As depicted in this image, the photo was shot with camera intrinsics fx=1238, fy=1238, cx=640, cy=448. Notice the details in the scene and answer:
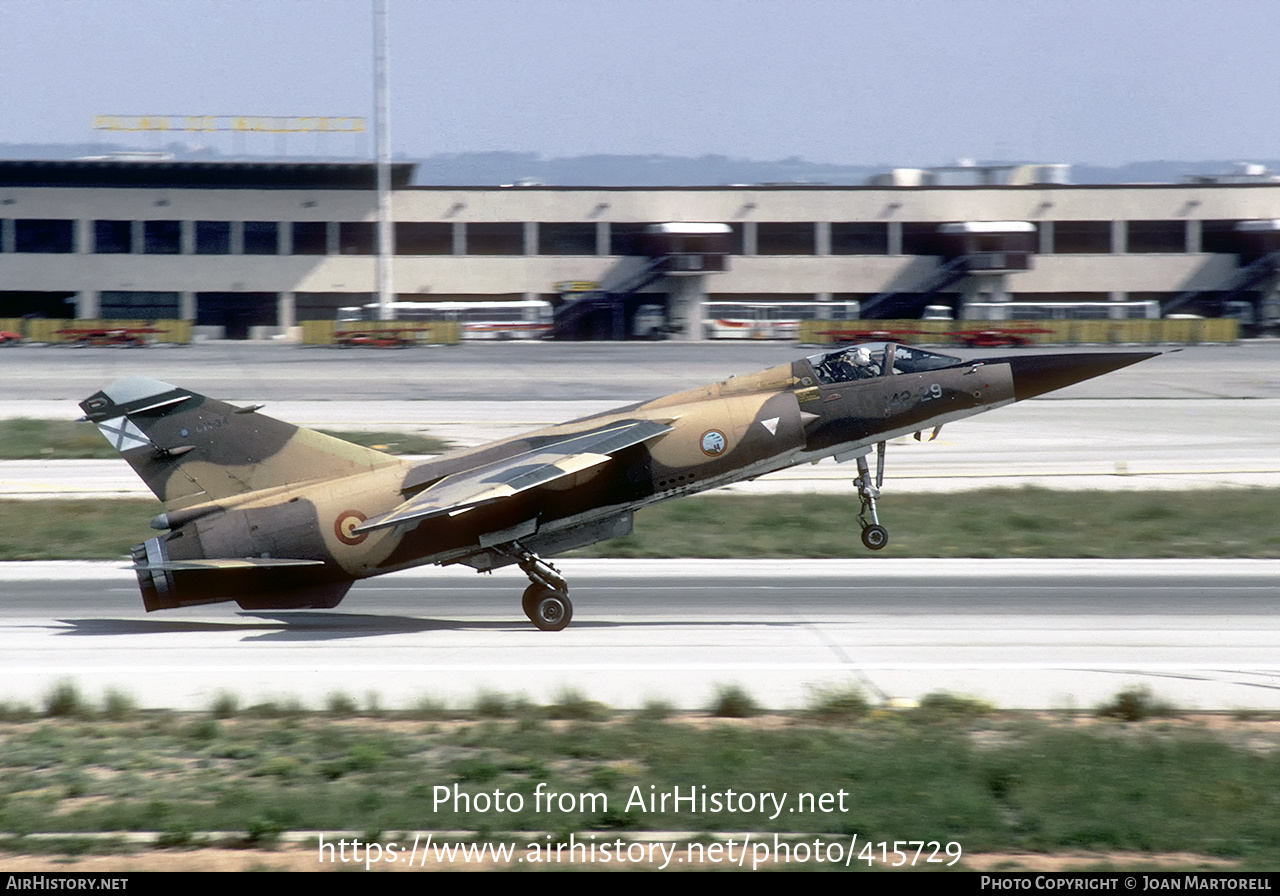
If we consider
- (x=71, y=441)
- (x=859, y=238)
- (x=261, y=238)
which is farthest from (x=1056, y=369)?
(x=261, y=238)

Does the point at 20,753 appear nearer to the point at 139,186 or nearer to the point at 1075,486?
the point at 1075,486

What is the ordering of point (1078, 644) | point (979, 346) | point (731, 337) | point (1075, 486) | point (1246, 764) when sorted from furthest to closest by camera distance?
point (731, 337), point (979, 346), point (1075, 486), point (1078, 644), point (1246, 764)

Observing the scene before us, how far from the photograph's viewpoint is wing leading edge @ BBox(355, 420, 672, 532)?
15.2m

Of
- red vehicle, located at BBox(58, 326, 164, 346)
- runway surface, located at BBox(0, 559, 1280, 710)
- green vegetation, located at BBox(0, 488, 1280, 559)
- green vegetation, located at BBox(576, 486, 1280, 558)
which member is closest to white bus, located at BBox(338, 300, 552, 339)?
red vehicle, located at BBox(58, 326, 164, 346)

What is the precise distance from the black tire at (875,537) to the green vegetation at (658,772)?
505 centimetres

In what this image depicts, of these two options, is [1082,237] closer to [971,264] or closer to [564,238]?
[971,264]

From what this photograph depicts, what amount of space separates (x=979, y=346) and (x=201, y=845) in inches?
2665

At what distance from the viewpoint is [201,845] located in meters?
9.07

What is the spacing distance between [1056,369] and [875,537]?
11.6 ft

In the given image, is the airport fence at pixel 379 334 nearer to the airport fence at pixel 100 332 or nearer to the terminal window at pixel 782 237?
the airport fence at pixel 100 332

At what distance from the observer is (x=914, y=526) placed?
24.5 metres

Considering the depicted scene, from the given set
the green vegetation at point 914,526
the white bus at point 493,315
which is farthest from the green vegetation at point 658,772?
the white bus at point 493,315

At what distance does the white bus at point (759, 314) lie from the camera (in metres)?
85.6

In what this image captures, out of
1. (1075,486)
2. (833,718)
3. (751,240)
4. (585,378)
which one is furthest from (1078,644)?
(751,240)
